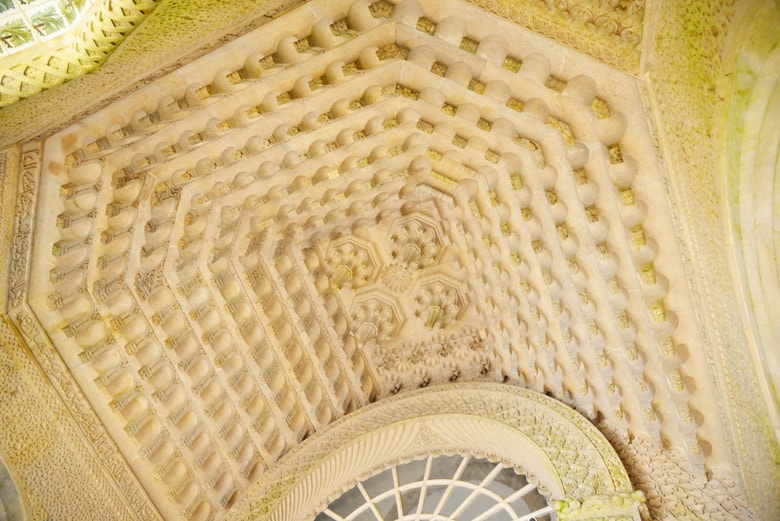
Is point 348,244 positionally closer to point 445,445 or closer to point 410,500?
point 445,445

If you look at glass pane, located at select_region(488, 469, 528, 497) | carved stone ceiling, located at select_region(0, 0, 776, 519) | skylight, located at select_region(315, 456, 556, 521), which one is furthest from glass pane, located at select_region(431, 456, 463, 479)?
carved stone ceiling, located at select_region(0, 0, 776, 519)

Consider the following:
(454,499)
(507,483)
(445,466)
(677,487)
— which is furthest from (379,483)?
(677,487)

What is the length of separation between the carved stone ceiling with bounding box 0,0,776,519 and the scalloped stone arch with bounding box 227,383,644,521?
0.19 m

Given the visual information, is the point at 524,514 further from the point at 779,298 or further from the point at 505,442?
the point at 779,298

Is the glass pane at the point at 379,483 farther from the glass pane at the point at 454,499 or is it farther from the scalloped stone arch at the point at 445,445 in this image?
the glass pane at the point at 454,499

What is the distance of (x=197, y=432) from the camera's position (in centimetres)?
530

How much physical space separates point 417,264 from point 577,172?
2.29 meters

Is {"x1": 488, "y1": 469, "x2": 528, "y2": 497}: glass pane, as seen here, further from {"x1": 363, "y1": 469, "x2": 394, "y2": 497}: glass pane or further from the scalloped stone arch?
{"x1": 363, "y1": 469, "x2": 394, "y2": 497}: glass pane

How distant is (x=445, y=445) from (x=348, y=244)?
1.94 meters

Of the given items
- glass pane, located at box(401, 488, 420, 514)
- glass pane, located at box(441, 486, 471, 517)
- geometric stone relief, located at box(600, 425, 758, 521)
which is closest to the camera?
geometric stone relief, located at box(600, 425, 758, 521)

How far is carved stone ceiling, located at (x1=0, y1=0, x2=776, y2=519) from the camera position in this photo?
3893mm

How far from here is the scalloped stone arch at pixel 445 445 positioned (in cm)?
495

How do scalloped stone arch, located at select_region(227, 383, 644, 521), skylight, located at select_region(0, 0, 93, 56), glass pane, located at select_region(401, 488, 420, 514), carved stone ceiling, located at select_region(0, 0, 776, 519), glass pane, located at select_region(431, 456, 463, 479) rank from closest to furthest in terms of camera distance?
skylight, located at select_region(0, 0, 93, 56) < carved stone ceiling, located at select_region(0, 0, 776, 519) < scalloped stone arch, located at select_region(227, 383, 644, 521) < glass pane, located at select_region(401, 488, 420, 514) < glass pane, located at select_region(431, 456, 463, 479)

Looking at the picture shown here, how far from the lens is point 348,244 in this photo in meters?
6.15
